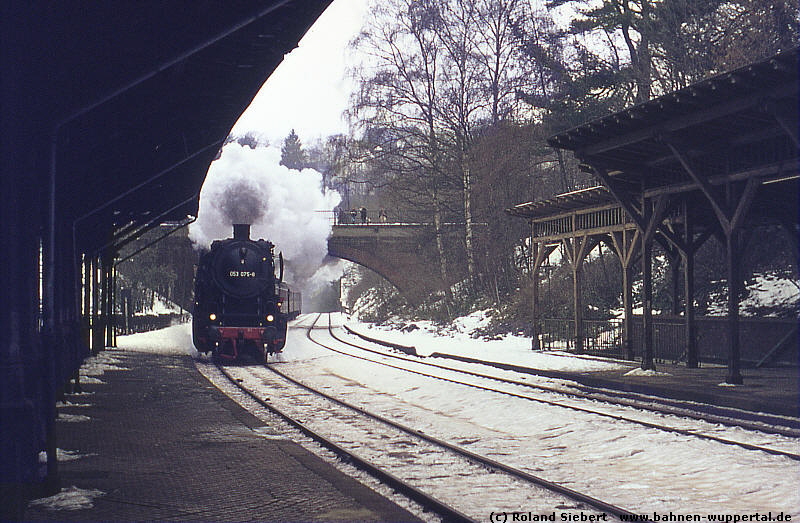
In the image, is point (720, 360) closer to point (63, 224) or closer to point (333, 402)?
point (333, 402)

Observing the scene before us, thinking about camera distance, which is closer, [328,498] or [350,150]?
[328,498]

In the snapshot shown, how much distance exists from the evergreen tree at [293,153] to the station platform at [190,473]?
125m

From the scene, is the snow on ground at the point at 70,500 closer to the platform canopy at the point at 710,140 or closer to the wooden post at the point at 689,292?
the platform canopy at the point at 710,140

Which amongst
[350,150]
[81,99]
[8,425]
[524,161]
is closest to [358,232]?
Answer: [350,150]

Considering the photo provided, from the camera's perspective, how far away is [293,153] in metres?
138

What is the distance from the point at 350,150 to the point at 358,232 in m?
9.81

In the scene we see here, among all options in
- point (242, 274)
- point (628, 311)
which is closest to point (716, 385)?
point (628, 311)

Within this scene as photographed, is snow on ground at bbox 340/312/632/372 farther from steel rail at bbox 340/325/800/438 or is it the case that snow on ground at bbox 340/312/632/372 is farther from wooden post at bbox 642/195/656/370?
wooden post at bbox 642/195/656/370

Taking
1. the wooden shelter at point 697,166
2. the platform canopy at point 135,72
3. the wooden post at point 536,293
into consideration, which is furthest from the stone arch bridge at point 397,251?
the platform canopy at point 135,72

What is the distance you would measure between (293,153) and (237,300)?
118 m

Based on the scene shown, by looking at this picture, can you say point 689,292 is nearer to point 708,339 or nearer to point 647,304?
point 647,304

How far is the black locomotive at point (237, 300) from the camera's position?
21.4 m

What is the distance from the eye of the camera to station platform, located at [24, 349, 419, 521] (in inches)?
253

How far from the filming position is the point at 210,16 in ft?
27.7
